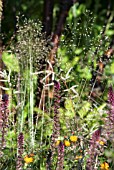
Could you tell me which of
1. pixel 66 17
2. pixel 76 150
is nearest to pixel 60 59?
pixel 76 150

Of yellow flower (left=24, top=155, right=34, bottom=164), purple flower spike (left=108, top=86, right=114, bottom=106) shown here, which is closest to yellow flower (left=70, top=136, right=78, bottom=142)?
yellow flower (left=24, top=155, right=34, bottom=164)

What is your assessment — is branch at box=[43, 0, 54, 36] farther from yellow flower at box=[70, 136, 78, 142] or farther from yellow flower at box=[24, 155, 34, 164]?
yellow flower at box=[24, 155, 34, 164]

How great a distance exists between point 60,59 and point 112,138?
4.76 ft

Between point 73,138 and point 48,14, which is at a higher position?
point 48,14

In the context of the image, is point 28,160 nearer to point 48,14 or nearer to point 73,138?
point 73,138

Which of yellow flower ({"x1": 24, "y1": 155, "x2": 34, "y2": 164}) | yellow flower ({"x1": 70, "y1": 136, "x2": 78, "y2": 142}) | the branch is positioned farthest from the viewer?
the branch

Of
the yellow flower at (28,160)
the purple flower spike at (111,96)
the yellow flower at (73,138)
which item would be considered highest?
the purple flower spike at (111,96)

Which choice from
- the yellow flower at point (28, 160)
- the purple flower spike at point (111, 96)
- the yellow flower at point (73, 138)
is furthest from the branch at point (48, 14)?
the purple flower spike at point (111, 96)

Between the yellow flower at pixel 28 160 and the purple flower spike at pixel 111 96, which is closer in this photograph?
the purple flower spike at pixel 111 96

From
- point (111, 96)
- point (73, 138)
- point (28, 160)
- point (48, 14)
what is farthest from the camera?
point (48, 14)

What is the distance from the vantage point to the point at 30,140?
12.2 feet

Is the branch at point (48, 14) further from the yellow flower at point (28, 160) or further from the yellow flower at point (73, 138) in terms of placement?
the yellow flower at point (28, 160)

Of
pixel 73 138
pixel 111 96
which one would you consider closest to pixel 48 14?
pixel 73 138

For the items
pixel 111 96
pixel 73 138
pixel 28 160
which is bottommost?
pixel 28 160
